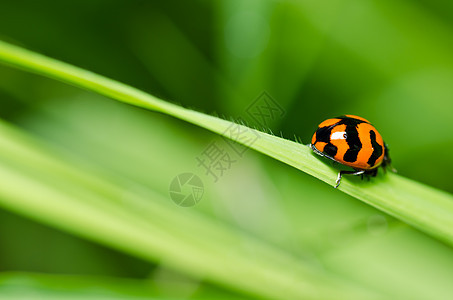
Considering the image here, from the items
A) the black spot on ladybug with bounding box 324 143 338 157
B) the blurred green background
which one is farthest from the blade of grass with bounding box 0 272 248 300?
the black spot on ladybug with bounding box 324 143 338 157

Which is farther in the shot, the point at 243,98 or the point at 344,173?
the point at 243,98

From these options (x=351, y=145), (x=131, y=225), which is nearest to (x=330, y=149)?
(x=351, y=145)

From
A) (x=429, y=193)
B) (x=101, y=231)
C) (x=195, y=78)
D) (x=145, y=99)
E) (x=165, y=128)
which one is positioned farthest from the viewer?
(x=195, y=78)

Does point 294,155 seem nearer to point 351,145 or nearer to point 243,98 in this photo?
point 351,145

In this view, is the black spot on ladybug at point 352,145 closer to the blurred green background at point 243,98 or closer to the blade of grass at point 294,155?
the blade of grass at point 294,155

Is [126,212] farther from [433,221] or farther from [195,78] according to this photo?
[195,78]

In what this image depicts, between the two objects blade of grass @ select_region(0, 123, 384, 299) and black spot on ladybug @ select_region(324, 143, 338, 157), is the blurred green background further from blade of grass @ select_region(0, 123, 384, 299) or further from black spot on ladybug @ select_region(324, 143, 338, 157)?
black spot on ladybug @ select_region(324, 143, 338, 157)

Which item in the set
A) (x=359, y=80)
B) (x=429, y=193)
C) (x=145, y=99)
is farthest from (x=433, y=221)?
(x=359, y=80)
